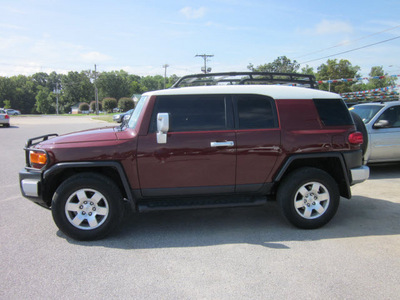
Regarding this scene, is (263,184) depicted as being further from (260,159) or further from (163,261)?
(163,261)

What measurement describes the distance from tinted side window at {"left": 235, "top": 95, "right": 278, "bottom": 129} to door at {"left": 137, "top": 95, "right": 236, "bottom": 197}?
0.50 feet

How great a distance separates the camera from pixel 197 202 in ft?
13.2

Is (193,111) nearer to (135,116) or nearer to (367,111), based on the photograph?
(135,116)

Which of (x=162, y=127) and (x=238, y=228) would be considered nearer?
(x=162, y=127)

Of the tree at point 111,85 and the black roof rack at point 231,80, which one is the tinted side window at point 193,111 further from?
the tree at point 111,85

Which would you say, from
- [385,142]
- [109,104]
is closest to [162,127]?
[385,142]

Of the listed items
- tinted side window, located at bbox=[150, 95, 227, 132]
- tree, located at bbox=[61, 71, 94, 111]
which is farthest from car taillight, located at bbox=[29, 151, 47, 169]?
tree, located at bbox=[61, 71, 94, 111]

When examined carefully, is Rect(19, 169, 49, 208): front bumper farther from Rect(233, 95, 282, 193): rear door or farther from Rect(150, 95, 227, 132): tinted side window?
Rect(233, 95, 282, 193): rear door

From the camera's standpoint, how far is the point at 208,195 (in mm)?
4141

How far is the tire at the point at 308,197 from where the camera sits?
163 inches

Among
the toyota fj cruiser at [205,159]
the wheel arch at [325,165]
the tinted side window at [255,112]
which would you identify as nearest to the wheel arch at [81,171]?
the toyota fj cruiser at [205,159]

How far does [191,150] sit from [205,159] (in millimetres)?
211

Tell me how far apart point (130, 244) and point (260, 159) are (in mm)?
1938

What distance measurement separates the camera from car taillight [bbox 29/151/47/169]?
384cm
